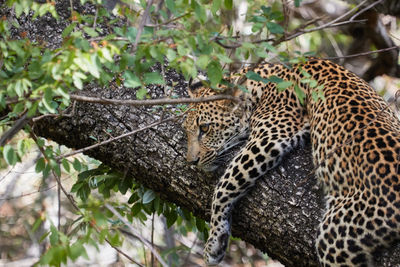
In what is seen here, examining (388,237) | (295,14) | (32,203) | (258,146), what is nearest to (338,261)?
(388,237)

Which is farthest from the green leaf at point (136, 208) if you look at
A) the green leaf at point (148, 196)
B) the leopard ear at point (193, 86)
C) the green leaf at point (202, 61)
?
the green leaf at point (202, 61)

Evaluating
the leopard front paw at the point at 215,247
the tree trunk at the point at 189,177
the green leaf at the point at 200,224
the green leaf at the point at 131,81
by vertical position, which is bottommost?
the green leaf at the point at 200,224

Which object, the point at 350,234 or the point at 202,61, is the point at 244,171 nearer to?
the point at 350,234

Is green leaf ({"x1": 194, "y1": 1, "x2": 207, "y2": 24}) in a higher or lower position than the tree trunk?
higher

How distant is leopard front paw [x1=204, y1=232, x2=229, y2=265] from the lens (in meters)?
5.14

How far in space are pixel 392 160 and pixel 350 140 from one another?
0.36 meters

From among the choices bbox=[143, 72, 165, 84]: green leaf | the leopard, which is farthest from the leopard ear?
bbox=[143, 72, 165, 84]: green leaf

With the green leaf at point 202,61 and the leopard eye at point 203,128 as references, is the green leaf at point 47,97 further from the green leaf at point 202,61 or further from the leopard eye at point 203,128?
the leopard eye at point 203,128

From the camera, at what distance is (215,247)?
5234 mm

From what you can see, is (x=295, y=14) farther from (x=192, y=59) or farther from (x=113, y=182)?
(x=192, y=59)

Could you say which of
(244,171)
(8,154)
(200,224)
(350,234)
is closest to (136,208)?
(200,224)

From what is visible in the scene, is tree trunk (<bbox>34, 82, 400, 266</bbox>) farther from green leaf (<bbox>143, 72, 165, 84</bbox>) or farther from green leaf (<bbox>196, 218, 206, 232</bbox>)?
green leaf (<bbox>143, 72, 165, 84</bbox>)

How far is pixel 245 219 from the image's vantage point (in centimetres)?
496

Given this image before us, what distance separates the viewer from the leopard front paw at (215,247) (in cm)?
514
